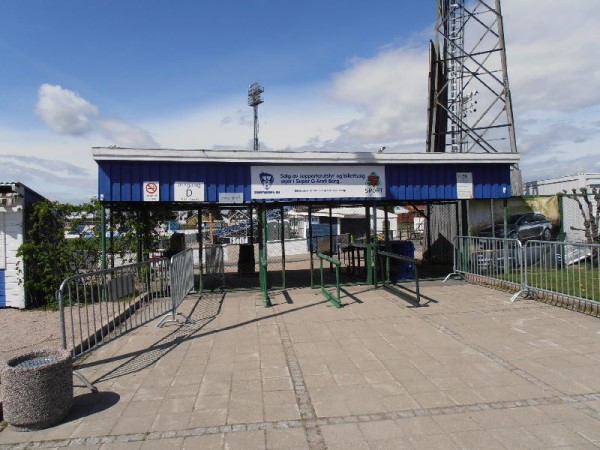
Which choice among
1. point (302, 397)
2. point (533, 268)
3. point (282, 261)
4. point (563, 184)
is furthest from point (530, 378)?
point (563, 184)

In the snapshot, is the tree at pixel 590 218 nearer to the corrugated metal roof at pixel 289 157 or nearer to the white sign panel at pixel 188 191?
the corrugated metal roof at pixel 289 157

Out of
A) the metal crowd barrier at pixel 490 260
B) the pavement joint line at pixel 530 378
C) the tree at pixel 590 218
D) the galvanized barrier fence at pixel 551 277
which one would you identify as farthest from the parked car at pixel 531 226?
the pavement joint line at pixel 530 378

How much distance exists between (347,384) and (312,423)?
95cm

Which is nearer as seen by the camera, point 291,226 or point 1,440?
point 1,440

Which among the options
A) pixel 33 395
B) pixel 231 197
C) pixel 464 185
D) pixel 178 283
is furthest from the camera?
pixel 464 185

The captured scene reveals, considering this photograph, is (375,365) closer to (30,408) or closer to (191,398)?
(191,398)

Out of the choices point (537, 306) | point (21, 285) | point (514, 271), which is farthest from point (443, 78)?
point (21, 285)

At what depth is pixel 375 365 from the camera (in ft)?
17.5

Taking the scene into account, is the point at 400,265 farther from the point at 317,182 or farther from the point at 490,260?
the point at 317,182

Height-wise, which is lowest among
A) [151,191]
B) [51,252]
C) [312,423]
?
[312,423]

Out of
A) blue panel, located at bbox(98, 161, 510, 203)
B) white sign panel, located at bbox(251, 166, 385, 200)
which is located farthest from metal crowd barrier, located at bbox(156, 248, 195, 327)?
white sign panel, located at bbox(251, 166, 385, 200)

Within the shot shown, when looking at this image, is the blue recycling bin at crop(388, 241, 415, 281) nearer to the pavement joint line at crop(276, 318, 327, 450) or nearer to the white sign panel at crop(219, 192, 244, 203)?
the white sign panel at crop(219, 192, 244, 203)

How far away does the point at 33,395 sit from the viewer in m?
3.86

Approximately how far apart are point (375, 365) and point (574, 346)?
2.73 metres
